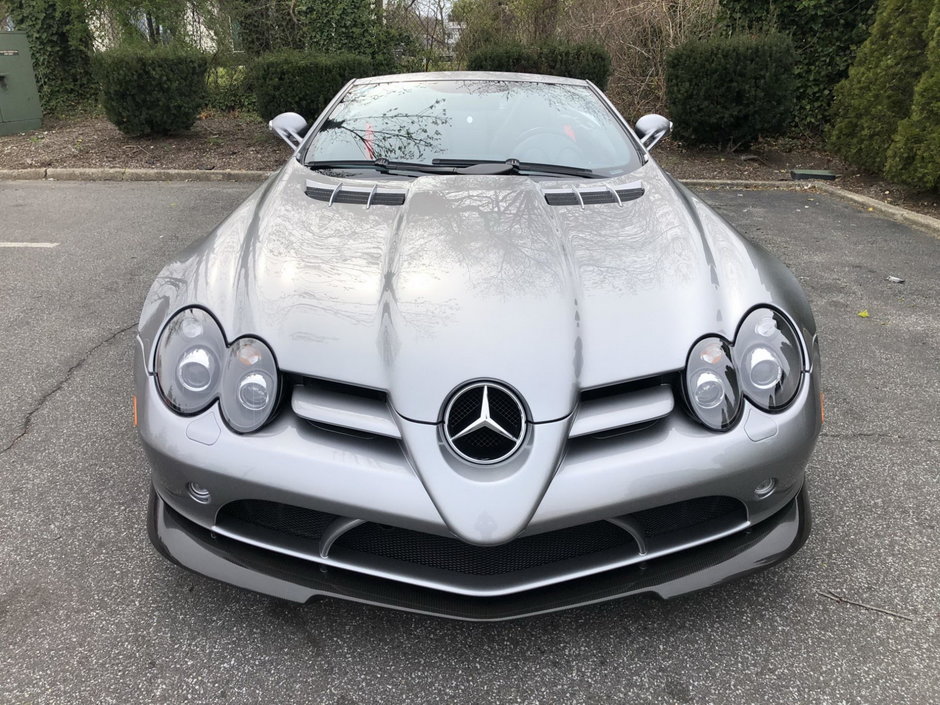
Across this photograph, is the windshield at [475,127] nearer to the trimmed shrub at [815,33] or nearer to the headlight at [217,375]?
the headlight at [217,375]

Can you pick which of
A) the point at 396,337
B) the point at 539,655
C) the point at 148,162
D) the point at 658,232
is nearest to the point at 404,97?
the point at 658,232

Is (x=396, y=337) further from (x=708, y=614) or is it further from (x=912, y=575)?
(x=912, y=575)

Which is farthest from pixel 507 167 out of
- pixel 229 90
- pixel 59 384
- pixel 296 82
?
pixel 229 90

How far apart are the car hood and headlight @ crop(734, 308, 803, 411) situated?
0.17 feet

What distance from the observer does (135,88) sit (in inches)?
356

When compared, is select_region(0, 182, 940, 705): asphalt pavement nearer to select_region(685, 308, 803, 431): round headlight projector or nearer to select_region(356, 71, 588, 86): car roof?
select_region(685, 308, 803, 431): round headlight projector

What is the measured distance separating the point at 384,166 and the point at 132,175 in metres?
6.99

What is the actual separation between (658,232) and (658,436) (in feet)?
2.84

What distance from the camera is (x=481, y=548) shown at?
68.2 inches

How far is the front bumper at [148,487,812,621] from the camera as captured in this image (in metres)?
1.73

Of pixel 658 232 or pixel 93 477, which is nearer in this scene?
pixel 658 232

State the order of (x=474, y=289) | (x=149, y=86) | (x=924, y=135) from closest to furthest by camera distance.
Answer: (x=474, y=289) < (x=924, y=135) < (x=149, y=86)

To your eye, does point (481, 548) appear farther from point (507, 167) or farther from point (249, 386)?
point (507, 167)

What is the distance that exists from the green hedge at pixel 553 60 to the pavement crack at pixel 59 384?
686 centimetres
